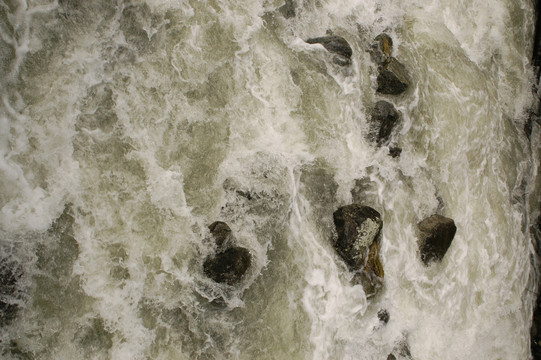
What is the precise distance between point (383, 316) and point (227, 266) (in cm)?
220

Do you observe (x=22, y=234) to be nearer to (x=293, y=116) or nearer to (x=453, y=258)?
(x=293, y=116)

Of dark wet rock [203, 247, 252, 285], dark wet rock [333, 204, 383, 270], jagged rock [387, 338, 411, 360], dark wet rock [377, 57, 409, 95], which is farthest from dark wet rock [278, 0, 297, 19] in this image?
jagged rock [387, 338, 411, 360]

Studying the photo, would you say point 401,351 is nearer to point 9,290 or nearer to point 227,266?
point 227,266

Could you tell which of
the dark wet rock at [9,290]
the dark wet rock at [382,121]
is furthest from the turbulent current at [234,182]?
the dark wet rock at [382,121]

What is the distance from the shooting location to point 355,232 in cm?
489

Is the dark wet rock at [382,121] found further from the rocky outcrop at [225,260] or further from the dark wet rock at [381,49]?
the rocky outcrop at [225,260]

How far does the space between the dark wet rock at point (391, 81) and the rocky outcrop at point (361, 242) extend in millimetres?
1700

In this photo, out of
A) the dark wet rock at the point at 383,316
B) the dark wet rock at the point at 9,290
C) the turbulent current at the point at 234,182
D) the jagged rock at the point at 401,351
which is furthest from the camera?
the jagged rock at the point at 401,351

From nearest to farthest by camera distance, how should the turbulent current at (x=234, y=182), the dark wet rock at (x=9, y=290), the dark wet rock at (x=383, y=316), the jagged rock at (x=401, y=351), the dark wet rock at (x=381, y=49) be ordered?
the dark wet rock at (x=9, y=290) < the turbulent current at (x=234, y=182) < the dark wet rock at (x=383, y=316) < the jagged rock at (x=401, y=351) < the dark wet rock at (x=381, y=49)

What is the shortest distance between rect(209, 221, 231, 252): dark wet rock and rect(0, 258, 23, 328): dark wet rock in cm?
191

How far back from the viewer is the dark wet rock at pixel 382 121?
540cm

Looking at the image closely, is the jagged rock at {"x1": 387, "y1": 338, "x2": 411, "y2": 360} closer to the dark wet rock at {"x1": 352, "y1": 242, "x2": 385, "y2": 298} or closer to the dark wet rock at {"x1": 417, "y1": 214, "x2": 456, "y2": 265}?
the dark wet rock at {"x1": 352, "y1": 242, "x2": 385, "y2": 298}

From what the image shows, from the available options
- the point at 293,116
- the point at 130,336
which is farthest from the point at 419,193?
the point at 130,336

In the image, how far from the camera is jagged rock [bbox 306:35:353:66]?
5.36 metres
